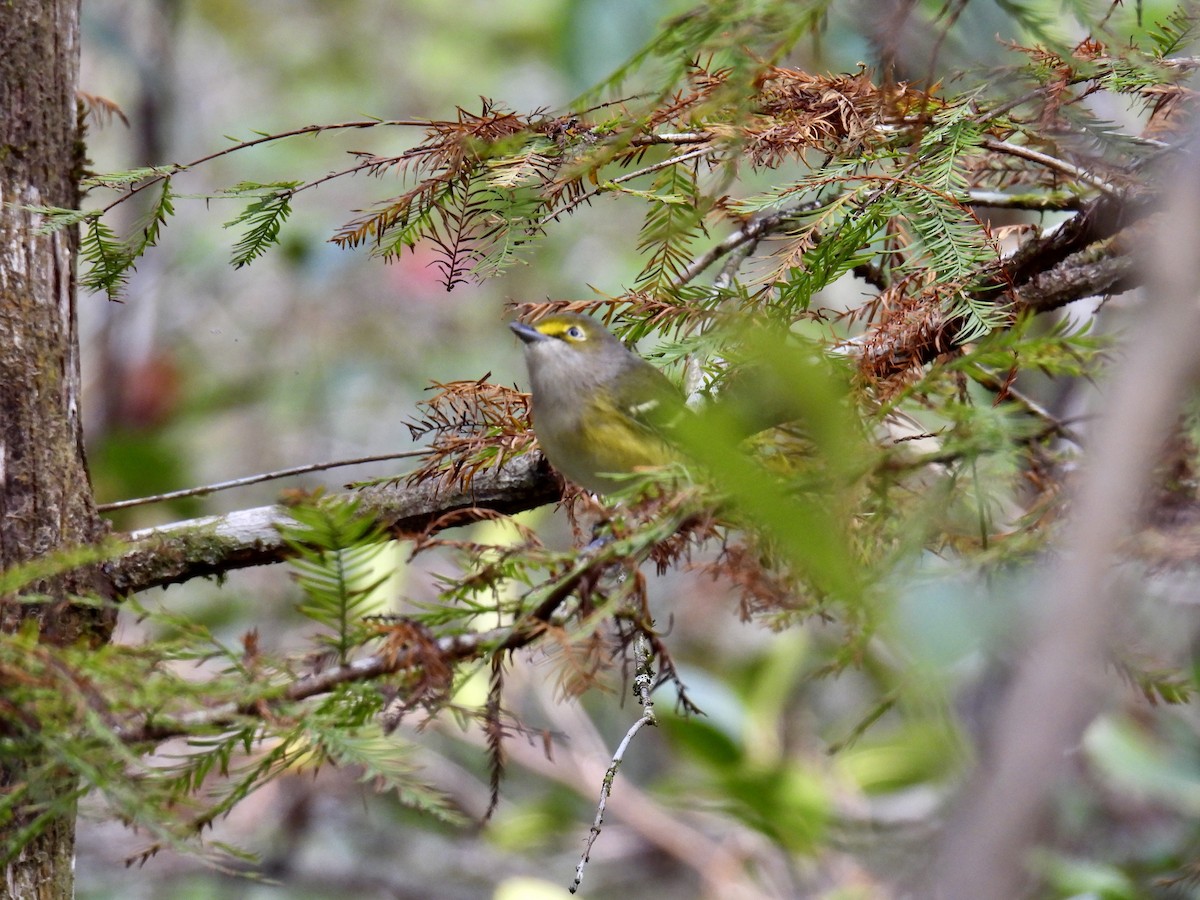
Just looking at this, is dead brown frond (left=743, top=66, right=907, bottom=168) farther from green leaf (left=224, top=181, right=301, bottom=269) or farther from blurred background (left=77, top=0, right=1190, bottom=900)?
green leaf (left=224, top=181, right=301, bottom=269)

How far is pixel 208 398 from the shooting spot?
24.2 ft

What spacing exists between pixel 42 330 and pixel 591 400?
1.35 m

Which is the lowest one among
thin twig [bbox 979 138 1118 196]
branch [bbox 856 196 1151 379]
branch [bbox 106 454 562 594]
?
branch [bbox 106 454 562 594]

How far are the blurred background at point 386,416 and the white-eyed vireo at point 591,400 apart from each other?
1.11ft

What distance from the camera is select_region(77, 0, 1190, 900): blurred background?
5520 millimetres

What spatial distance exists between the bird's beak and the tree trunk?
46.8 inches

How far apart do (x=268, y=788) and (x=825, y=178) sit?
529 cm

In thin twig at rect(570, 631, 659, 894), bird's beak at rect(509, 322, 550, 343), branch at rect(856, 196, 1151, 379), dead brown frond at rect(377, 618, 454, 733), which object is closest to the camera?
dead brown frond at rect(377, 618, 454, 733)

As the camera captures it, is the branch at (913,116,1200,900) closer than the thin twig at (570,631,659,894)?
Yes

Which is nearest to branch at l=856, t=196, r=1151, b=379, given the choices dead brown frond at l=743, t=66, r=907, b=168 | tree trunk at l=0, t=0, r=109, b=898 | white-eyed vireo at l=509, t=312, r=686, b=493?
dead brown frond at l=743, t=66, r=907, b=168

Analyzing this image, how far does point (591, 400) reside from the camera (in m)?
3.04

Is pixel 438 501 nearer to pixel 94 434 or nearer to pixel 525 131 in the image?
pixel 525 131

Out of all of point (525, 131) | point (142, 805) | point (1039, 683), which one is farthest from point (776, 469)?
point (1039, 683)

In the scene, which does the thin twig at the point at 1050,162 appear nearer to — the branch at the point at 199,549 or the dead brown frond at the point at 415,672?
the branch at the point at 199,549
